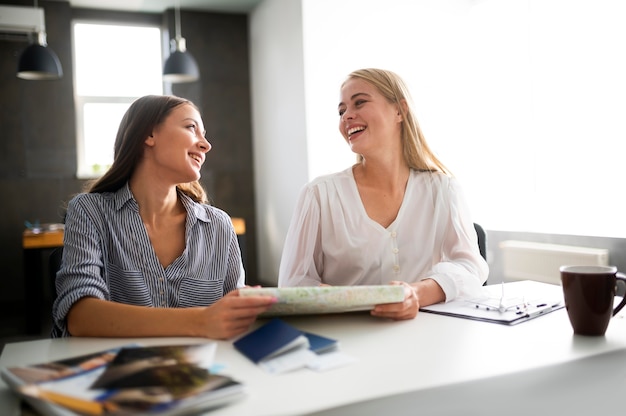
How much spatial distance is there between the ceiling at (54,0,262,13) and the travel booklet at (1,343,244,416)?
219 inches

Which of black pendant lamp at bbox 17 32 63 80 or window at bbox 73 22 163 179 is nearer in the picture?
black pendant lamp at bbox 17 32 63 80

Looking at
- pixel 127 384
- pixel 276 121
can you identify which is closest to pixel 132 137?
pixel 127 384

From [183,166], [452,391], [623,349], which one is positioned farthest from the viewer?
[183,166]

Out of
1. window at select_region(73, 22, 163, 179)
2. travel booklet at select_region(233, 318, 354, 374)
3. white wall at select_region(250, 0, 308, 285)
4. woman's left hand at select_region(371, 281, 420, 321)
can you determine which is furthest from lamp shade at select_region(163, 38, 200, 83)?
travel booklet at select_region(233, 318, 354, 374)

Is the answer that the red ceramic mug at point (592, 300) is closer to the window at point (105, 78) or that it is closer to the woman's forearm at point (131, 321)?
the woman's forearm at point (131, 321)

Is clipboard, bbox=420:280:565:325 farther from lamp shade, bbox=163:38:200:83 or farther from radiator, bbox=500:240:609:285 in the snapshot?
lamp shade, bbox=163:38:200:83

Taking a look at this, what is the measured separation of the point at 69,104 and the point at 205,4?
173cm

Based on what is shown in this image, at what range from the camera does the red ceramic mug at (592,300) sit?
104 centimetres

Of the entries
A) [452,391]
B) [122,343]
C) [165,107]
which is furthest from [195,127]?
[452,391]

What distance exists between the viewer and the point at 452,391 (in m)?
0.82

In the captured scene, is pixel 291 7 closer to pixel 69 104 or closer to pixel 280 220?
pixel 280 220

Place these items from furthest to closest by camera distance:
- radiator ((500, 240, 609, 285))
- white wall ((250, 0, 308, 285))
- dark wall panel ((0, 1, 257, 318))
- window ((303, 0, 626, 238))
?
dark wall panel ((0, 1, 257, 318)), white wall ((250, 0, 308, 285)), window ((303, 0, 626, 238)), radiator ((500, 240, 609, 285))

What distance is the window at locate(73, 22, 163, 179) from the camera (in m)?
5.95

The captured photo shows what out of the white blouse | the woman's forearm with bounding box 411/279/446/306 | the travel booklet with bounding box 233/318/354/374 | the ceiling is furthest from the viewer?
the ceiling
